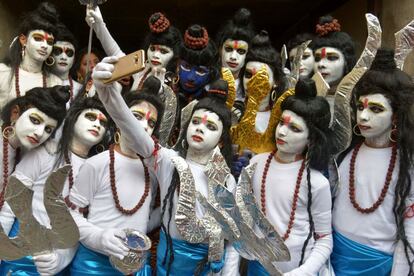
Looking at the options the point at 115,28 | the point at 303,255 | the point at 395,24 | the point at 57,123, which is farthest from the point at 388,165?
the point at 115,28

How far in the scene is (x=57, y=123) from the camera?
292 centimetres

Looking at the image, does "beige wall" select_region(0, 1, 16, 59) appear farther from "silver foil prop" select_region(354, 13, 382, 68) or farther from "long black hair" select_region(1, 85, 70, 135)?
"silver foil prop" select_region(354, 13, 382, 68)

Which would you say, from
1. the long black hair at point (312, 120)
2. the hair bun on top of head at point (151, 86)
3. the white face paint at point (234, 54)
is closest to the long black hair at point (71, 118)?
the hair bun on top of head at point (151, 86)

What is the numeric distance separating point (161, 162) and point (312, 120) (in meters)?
0.75

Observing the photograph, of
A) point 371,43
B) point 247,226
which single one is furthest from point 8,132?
point 371,43

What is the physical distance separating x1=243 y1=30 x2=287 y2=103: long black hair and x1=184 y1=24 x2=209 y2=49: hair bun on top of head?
35 centimetres

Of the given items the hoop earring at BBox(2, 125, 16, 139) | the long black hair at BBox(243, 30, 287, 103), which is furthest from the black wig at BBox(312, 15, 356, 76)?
the hoop earring at BBox(2, 125, 16, 139)

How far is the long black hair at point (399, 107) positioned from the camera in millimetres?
2736

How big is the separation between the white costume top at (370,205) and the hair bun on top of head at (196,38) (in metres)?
1.12

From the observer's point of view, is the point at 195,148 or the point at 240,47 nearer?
the point at 195,148

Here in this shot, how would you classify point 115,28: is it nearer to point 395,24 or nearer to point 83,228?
point 395,24

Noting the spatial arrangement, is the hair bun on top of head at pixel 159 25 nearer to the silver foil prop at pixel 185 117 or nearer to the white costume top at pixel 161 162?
the silver foil prop at pixel 185 117

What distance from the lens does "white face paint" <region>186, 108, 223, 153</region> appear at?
109 inches

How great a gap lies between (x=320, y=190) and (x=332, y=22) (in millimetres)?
1268
